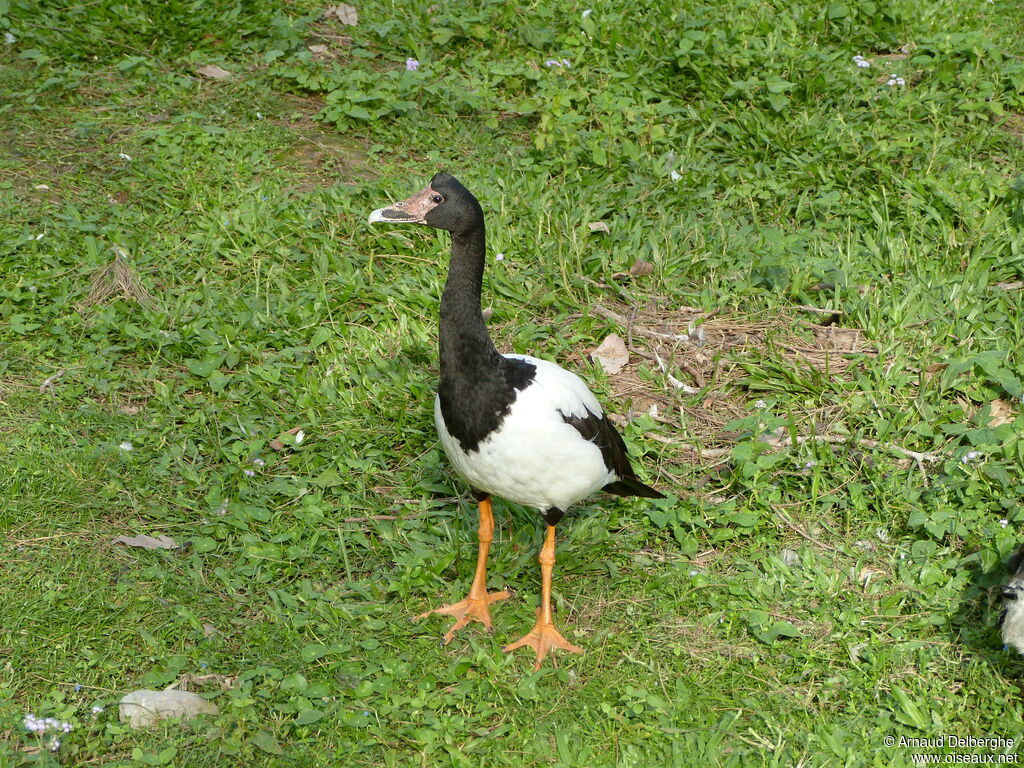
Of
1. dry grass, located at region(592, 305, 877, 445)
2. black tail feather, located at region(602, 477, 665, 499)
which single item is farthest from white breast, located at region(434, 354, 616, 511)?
dry grass, located at region(592, 305, 877, 445)

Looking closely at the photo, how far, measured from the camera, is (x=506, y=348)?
204 inches

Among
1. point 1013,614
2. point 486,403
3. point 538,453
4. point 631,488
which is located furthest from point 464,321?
point 1013,614

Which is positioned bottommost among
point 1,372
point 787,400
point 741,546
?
point 1,372

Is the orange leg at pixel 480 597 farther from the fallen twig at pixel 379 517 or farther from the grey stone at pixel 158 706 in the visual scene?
the grey stone at pixel 158 706

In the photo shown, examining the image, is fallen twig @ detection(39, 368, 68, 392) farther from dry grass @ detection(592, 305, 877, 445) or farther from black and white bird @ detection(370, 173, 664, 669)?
dry grass @ detection(592, 305, 877, 445)

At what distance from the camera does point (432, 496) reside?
4.67 meters

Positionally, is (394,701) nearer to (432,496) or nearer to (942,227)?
(432,496)

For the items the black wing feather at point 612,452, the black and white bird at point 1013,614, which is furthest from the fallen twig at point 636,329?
the black and white bird at point 1013,614

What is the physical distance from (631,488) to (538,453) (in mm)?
758

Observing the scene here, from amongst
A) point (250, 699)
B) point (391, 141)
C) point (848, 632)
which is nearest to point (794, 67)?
point (391, 141)

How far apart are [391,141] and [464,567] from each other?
322 centimetres

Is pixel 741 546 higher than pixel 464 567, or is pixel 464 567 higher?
pixel 741 546

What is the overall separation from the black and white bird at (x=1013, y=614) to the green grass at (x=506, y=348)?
12 centimetres

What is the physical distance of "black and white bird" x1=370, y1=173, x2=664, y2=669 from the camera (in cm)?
378
